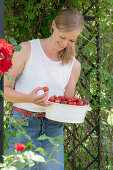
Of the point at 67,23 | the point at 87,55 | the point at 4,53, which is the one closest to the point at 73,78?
the point at 67,23

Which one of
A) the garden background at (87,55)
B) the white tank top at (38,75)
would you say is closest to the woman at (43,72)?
the white tank top at (38,75)

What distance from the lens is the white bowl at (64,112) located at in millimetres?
1661

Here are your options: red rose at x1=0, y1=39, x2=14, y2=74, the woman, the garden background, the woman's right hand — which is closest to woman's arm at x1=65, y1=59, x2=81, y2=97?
the woman

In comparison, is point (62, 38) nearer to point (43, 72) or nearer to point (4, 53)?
point (43, 72)

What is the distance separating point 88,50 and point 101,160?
101 centimetres

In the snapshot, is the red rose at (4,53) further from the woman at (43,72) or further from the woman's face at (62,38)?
the woman's face at (62,38)

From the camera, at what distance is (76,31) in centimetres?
176

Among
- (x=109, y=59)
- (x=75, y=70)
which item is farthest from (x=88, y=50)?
(x=75, y=70)

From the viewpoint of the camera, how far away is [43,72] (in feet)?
5.81

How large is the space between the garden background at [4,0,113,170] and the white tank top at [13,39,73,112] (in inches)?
25.3

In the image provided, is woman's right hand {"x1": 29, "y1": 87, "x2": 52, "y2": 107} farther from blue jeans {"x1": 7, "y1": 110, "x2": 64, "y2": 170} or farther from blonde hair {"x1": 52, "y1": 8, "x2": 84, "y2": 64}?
blonde hair {"x1": 52, "y1": 8, "x2": 84, "y2": 64}

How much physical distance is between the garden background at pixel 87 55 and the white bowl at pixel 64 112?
2.87 ft

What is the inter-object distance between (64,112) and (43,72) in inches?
10.6

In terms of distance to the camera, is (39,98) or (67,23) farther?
(67,23)
